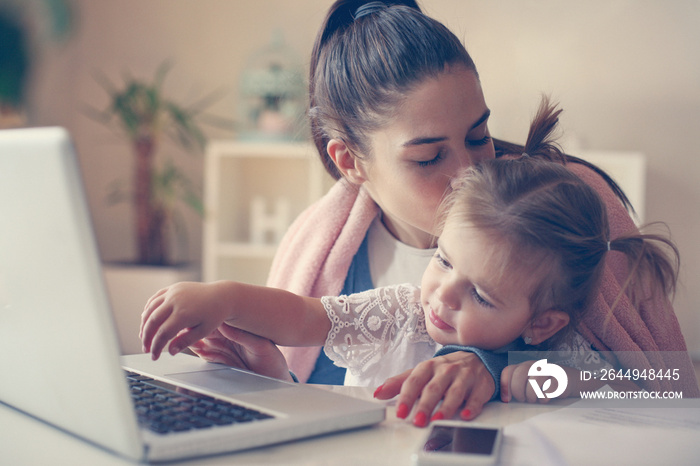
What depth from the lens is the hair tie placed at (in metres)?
1.10

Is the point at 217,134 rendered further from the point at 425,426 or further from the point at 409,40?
the point at 425,426

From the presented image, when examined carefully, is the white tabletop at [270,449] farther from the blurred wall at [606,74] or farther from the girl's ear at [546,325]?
the blurred wall at [606,74]

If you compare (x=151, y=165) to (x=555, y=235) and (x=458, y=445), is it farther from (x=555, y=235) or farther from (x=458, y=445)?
(x=458, y=445)

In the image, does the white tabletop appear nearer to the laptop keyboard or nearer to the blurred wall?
the laptop keyboard

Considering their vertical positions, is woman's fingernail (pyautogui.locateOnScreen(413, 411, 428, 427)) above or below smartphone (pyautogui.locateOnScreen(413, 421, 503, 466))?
below

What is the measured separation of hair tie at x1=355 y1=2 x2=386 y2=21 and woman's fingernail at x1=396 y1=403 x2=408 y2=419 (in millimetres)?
704

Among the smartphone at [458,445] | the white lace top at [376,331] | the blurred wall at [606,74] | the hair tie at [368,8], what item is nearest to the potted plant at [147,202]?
the blurred wall at [606,74]

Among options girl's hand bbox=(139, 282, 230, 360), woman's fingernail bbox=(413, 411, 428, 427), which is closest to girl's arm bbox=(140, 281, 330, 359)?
girl's hand bbox=(139, 282, 230, 360)

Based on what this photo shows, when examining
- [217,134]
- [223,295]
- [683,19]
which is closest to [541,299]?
[223,295]

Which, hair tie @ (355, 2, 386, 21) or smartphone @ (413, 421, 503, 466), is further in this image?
hair tie @ (355, 2, 386, 21)

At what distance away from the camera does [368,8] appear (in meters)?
1.11

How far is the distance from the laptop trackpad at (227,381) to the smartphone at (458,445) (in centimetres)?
18

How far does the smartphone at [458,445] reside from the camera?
1.53 ft

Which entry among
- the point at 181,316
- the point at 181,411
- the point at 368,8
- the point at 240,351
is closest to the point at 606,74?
the point at 368,8
